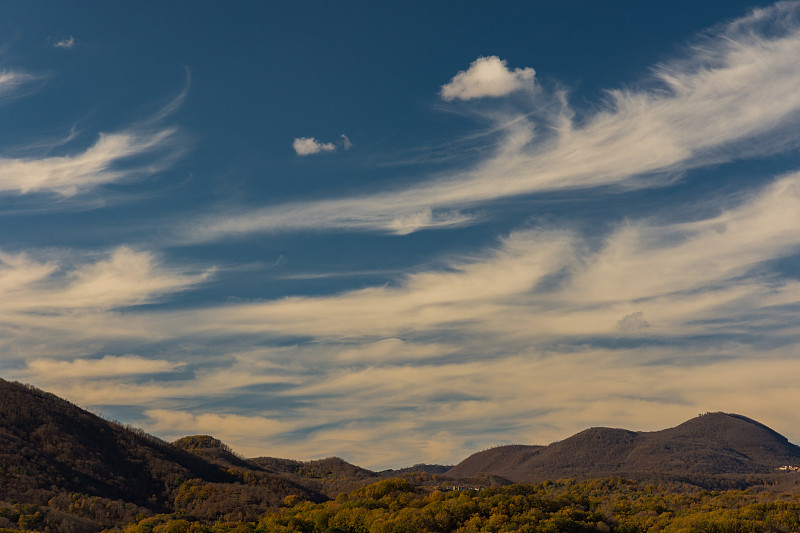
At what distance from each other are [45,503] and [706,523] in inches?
5723

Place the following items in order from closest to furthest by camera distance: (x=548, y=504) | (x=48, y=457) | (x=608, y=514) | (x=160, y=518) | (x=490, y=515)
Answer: (x=490, y=515), (x=548, y=504), (x=608, y=514), (x=160, y=518), (x=48, y=457)

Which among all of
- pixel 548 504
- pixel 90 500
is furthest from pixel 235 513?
pixel 548 504

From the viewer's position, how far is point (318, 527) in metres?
98.1

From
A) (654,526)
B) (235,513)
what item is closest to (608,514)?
(654,526)

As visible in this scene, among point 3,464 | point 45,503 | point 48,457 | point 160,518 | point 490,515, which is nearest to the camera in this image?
point 490,515

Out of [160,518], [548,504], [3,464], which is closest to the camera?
[548,504]

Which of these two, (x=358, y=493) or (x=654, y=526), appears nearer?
(x=654, y=526)

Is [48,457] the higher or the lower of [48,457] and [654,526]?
the higher

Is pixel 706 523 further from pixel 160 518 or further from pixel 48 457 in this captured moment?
pixel 48 457

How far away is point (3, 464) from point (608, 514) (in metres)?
153

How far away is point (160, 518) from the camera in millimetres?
138625

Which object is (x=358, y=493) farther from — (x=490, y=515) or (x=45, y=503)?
(x=45, y=503)

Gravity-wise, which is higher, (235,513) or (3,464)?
(3,464)

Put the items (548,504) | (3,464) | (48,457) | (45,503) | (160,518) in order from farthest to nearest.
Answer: (48,457) < (3,464) < (45,503) < (160,518) < (548,504)
